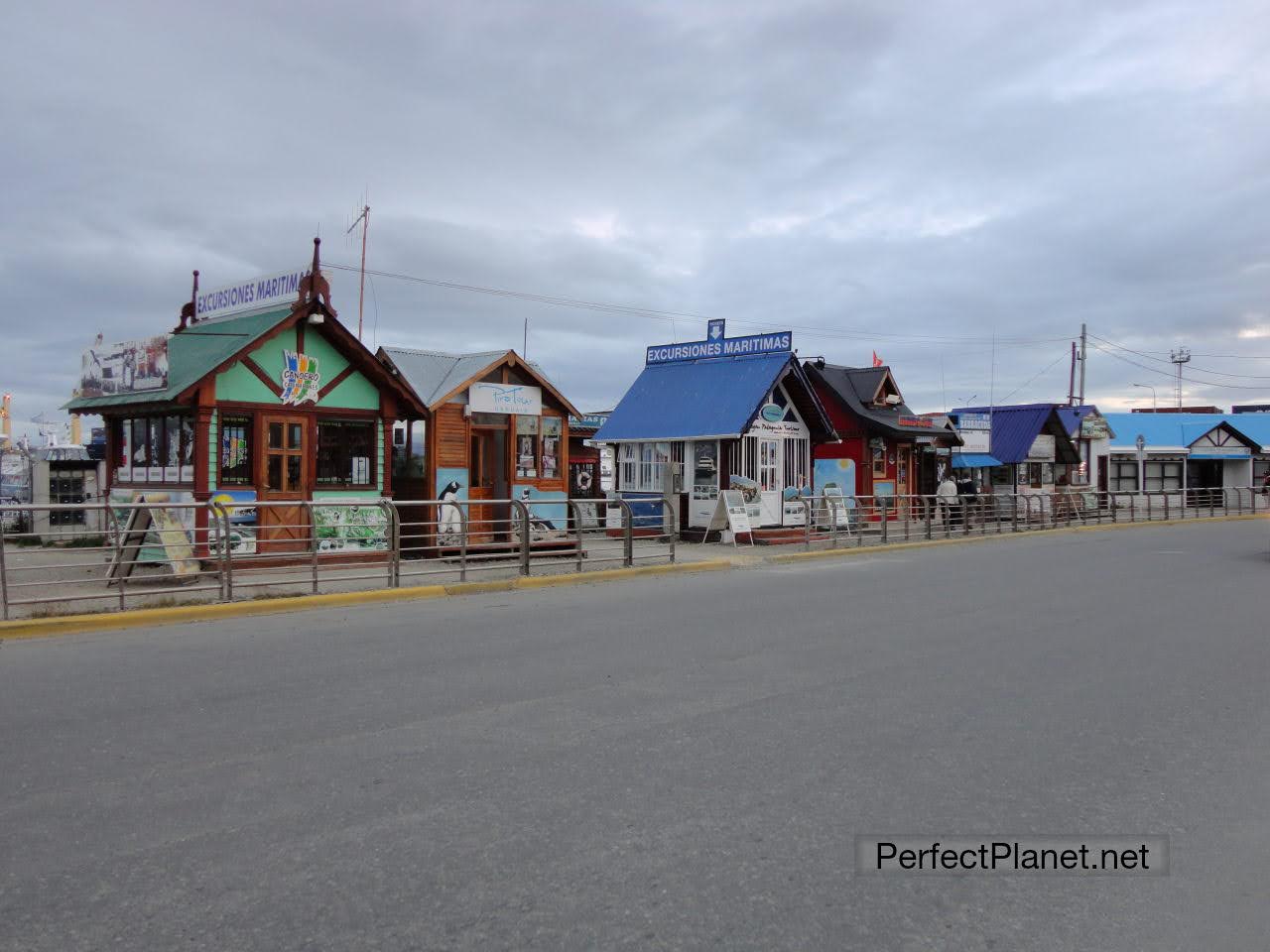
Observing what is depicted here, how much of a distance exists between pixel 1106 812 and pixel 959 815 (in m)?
0.75

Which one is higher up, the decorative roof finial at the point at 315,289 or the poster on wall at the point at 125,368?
the decorative roof finial at the point at 315,289

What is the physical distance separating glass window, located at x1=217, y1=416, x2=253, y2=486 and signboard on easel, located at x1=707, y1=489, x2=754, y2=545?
10.6 m

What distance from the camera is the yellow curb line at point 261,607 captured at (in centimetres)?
1066

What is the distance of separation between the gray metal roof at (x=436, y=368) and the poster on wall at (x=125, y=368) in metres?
4.75

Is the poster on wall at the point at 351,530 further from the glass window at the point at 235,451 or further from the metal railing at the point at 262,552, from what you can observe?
the glass window at the point at 235,451

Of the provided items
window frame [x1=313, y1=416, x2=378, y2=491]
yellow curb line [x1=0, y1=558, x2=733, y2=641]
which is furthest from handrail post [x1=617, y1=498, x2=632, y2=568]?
window frame [x1=313, y1=416, x2=378, y2=491]

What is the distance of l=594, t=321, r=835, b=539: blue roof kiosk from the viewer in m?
24.3

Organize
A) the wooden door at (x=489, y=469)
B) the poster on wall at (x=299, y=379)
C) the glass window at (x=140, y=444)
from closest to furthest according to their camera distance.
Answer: the poster on wall at (x=299, y=379) → the glass window at (x=140, y=444) → the wooden door at (x=489, y=469)

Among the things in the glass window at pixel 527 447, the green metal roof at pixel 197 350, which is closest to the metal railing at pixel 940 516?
the glass window at pixel 527 447

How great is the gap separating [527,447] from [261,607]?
9.56 m

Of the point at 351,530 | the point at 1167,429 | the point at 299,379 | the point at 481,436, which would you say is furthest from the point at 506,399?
the point at 1167,429

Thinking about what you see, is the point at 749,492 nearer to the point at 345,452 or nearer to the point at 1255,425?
the point at 345,452

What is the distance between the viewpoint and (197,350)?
17172 millimetres

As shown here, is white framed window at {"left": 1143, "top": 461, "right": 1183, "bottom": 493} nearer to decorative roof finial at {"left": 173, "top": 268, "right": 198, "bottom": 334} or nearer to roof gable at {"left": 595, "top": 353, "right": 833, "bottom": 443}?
roof gable at {"left": 595, "top": 353, "right": 833, "bottom": 443}
